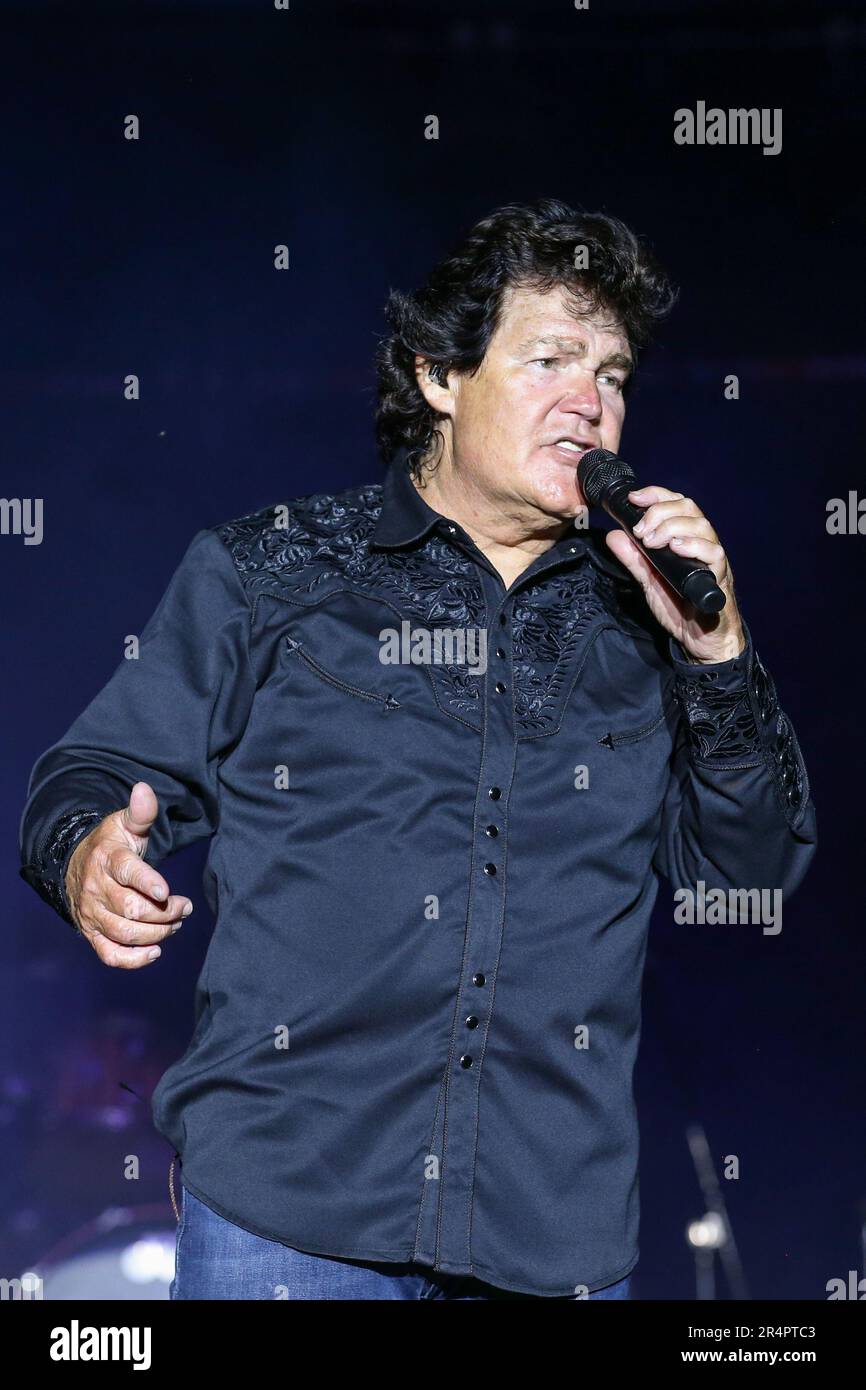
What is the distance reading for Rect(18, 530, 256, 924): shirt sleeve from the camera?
145 cm

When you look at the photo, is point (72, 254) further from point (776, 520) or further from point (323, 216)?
point (776, 520)

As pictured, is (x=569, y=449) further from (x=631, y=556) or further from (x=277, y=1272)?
(x=277, y=1272)

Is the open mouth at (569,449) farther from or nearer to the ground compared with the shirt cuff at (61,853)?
farther from the ground

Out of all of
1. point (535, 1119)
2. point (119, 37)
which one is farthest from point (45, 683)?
point (535, 1119)

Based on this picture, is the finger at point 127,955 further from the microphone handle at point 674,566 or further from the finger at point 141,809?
the microphone handle at point 674,566

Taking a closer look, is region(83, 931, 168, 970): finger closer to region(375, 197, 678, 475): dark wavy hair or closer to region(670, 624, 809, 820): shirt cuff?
region(670, 624, 809, 820): shirt cuff

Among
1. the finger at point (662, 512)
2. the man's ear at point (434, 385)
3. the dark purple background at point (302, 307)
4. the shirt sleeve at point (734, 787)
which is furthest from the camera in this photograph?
the dark purple background at point (302, 307)

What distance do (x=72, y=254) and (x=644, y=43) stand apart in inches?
43.3

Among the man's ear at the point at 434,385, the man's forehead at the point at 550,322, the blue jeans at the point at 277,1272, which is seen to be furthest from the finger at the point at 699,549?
the blue jeans at the point at 277,1272

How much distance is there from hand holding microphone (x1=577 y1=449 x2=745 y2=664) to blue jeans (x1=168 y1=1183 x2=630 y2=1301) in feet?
2.09

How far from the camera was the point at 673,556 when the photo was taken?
4.34 ft

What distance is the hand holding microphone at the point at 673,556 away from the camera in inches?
51.6

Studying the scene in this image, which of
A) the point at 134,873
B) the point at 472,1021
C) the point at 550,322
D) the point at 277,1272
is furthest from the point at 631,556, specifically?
the point at 277,1272

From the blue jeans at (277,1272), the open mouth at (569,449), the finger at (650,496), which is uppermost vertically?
the open mouth at (569,449)
